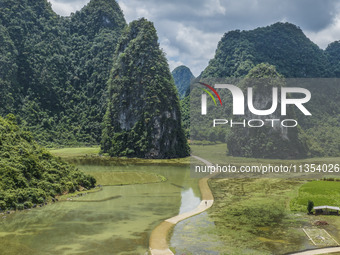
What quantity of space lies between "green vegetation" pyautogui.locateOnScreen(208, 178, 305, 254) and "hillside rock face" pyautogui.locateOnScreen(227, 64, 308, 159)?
3925 cm

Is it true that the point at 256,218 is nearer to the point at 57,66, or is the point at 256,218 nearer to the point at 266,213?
the point at 266,213

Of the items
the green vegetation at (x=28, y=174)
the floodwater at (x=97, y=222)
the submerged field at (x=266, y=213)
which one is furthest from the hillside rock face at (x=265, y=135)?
the green vegetation at (x=28, y=174)

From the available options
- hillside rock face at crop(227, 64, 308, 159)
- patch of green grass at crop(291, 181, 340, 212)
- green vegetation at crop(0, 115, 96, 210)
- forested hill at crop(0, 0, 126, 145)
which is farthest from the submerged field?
forested hill at crop(0, 0, 126, 145)

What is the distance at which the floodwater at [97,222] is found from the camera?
2161 cm

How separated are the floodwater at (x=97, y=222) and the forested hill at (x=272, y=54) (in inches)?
3837

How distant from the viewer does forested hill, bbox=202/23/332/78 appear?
5089 inches

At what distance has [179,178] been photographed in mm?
50812

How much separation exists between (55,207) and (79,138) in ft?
260

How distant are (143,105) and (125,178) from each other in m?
45.2

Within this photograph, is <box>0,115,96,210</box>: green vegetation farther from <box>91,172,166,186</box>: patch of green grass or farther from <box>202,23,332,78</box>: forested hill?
<box>202,23,332,78</box>: forested hill

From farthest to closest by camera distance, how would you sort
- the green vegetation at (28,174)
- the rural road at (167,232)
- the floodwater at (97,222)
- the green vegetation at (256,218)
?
the green vegetation at (28,174), the green vegetation at (256,218), the floodwater at (97,222), the rural road at (167,232)

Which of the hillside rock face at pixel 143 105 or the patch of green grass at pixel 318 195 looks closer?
the patch of green grass at pixel 318 195

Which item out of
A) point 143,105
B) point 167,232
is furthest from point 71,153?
point 167,232

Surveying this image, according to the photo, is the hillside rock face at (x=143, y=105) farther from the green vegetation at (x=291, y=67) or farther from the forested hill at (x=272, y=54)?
the forested hill at (x=272, y=54)
